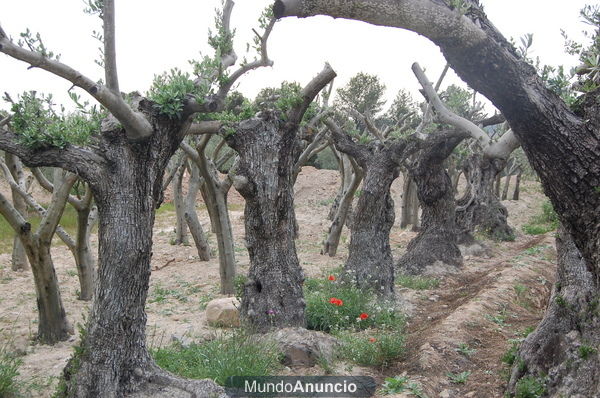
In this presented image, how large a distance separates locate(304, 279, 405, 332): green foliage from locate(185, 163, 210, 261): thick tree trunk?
552 cm

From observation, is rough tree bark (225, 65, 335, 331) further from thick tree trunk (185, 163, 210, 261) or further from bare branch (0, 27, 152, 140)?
thick tree trunk (185, 163, 210, 261)

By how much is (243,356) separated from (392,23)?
322 centimetres

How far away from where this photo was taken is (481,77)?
3533mm

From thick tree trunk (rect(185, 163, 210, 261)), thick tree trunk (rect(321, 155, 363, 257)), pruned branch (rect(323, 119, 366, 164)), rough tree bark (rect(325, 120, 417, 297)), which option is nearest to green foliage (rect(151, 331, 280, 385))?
rough tree bark (rect(325, 120, 417, 297))

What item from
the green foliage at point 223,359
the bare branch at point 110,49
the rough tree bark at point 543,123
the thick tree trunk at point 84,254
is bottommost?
the green foliage at point 223,359

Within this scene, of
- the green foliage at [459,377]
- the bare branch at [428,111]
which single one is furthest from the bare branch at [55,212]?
the bare branch at [428,111]

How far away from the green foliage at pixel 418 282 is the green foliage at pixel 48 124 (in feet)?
22.2

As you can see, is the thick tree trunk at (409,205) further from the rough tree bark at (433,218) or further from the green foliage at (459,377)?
the green foliage at (459,377)

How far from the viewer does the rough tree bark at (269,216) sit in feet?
20.5

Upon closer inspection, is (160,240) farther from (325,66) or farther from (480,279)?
(325,66)

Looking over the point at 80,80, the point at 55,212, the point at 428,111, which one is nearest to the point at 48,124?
the point at 80,80

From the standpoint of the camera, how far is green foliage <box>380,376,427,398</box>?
4.77m

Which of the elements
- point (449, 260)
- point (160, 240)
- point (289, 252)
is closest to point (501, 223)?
point (449, 260)

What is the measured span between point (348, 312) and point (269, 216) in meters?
1.84
